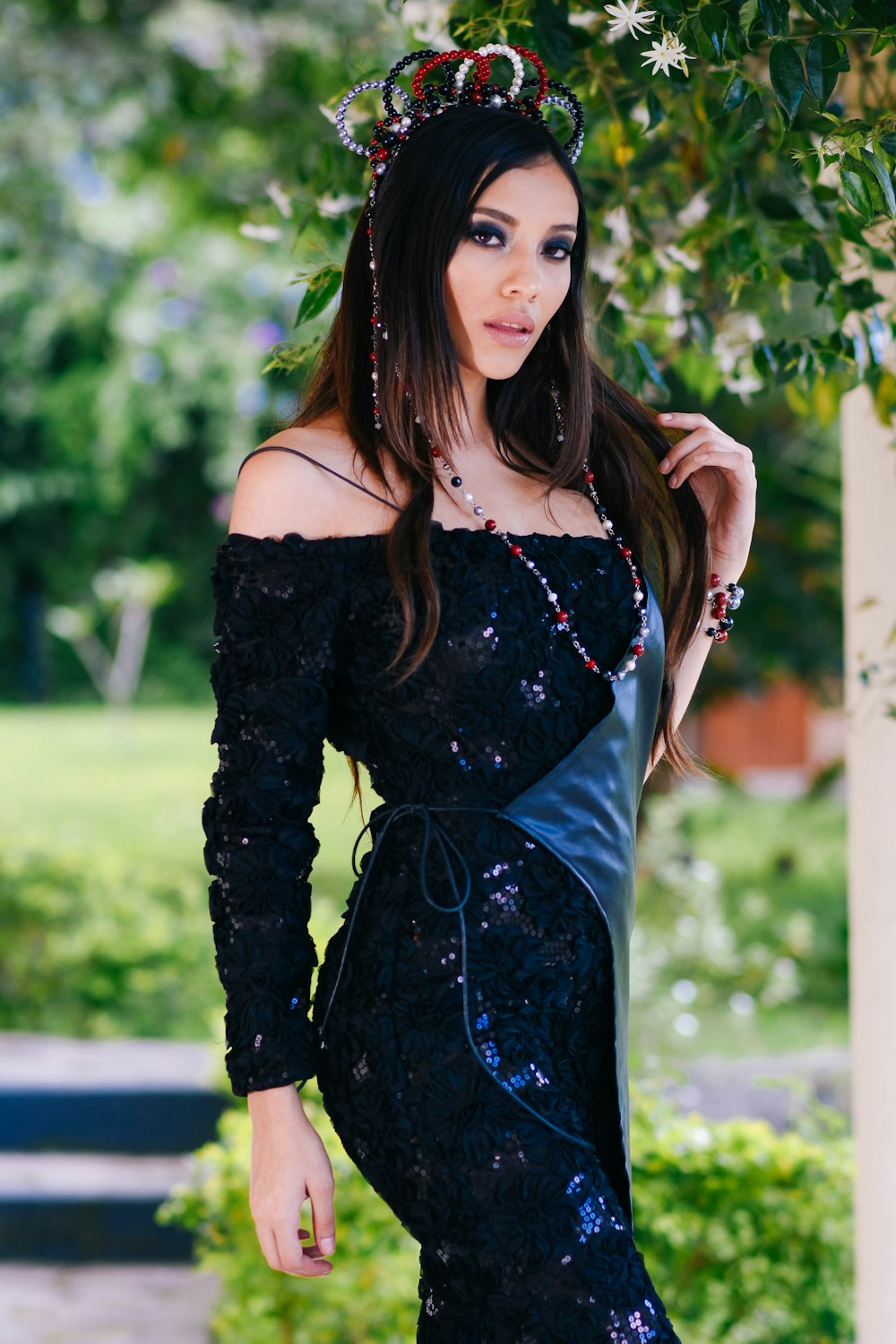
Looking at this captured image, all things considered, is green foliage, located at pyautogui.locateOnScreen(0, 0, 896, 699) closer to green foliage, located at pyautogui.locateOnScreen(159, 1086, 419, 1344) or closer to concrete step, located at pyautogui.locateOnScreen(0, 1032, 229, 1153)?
green foliage, located at pyautogui.locateOnScreen(159, 1086, 419, 1344)

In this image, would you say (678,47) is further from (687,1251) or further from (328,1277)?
(328,1277)

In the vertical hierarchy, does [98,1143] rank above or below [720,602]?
below

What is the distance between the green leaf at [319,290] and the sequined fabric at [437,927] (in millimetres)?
501

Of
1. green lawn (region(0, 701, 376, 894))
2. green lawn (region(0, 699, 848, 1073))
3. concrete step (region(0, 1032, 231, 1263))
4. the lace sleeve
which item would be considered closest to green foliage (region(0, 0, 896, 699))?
the lace sleeve

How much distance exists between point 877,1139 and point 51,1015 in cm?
346

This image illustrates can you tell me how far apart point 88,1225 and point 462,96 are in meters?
3.25

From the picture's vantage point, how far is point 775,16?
4.51 feet

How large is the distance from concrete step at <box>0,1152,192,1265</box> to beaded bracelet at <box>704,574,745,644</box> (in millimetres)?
2686

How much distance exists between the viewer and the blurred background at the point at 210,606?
2.03 m

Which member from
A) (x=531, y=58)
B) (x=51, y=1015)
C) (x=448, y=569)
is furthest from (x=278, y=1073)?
(x=51, y=1015)

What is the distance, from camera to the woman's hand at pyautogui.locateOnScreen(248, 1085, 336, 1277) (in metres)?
1.44

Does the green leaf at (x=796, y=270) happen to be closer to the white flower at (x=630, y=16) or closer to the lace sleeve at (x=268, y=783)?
the white flower at (x=630, y=16)

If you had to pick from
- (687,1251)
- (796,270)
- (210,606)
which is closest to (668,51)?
(796,270)

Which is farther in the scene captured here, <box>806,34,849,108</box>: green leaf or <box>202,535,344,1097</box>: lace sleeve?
<box>202,535,344,1097</box>: lace sleeve
